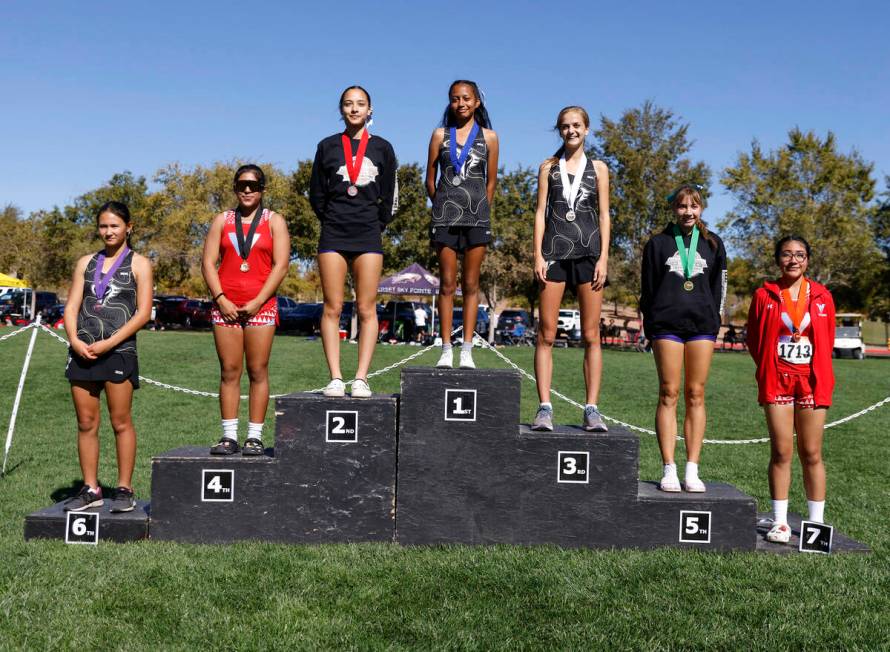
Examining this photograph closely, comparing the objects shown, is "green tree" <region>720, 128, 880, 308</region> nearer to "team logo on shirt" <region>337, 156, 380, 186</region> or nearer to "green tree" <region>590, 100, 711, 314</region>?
"green tree" <region>590, 100, 711, 314</region>

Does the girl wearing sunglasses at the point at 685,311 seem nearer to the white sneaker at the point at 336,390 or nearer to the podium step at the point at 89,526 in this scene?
the white sneaker at the point at 336,390

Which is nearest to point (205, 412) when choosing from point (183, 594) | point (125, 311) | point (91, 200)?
point (125, 311)

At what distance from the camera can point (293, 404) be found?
15.7ft

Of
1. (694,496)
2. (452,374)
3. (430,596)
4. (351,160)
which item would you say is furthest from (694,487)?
(351,160)

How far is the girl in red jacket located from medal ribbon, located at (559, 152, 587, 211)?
1.30 meters

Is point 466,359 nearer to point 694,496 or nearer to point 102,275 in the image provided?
point 694,496

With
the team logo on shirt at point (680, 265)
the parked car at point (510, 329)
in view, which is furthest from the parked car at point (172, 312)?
the team logo on shirt at point (680, 265)

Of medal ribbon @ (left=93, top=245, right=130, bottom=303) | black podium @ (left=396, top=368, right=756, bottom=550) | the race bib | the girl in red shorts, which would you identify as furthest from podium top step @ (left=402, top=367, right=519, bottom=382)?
medal ribbon @ (left=93, top=245, right=130, bottom=303)

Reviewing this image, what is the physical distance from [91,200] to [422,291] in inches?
1601

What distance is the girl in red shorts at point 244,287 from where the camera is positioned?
5.00 m

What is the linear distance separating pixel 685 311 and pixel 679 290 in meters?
0.14

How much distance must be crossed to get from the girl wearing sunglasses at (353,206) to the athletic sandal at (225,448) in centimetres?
73

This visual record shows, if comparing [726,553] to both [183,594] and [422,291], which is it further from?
[422,291]

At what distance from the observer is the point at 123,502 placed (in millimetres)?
5043
